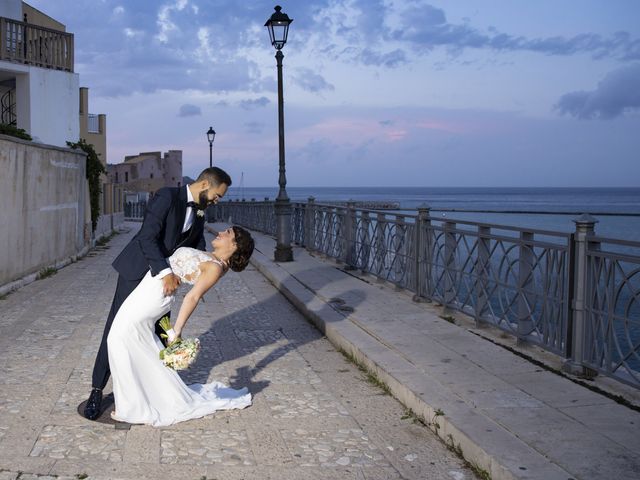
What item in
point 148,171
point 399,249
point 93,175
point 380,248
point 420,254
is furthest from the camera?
point 148,171

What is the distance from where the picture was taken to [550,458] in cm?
415

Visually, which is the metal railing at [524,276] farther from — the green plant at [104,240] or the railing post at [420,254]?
the green plant at [104,240]

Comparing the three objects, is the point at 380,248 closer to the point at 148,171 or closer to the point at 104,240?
the point at 104,240

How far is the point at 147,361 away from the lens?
5188 millimetres

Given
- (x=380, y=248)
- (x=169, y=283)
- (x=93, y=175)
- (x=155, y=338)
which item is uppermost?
(x=93, y=175)

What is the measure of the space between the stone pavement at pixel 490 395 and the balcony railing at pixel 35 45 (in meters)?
20.0

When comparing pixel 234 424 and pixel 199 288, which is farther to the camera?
pixel 234 424

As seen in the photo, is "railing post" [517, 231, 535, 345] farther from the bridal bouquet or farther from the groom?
the bridal bouquet


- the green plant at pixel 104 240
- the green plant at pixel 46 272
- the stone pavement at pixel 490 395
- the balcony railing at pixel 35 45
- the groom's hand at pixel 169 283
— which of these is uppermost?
the balcony railing at pixel 35 45

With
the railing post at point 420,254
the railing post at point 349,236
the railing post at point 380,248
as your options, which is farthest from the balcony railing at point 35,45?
the railing post at point 420,254

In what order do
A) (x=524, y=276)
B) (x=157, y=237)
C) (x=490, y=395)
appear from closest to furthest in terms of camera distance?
(x=157, y=237)
(x=490, y=395)
(x=524, y=276)

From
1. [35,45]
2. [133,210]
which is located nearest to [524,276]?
[35,45]

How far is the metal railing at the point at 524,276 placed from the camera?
5.68 m

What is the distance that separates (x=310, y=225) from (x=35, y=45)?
14138 millimetres
